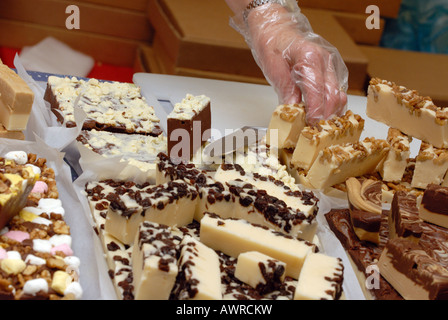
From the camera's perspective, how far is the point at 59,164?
6.13 feet

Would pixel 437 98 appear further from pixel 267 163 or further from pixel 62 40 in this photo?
pixel 62 40

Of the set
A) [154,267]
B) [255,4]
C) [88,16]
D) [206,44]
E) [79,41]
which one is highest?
[255,4]

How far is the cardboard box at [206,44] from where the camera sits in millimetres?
3256

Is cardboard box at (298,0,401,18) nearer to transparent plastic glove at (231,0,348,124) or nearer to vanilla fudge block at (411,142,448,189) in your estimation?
transparent plastic glove at (231,0,348,124)

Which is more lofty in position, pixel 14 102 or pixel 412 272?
pixel 14 102

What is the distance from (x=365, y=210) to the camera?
5.99 feet

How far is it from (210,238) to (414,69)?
9.32ft

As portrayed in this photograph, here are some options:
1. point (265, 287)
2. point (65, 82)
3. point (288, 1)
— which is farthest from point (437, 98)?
point (265, 287)

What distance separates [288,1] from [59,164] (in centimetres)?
141

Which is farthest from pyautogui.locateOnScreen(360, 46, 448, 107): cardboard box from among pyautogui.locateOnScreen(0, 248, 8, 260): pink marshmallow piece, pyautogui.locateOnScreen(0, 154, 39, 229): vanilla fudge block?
pyautogui.locateOnScreen(0, 248, 8, 260): pink marshmallow piece

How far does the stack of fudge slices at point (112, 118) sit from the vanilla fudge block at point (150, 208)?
0.94 feet

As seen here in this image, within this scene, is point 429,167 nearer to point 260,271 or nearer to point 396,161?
point 396,161

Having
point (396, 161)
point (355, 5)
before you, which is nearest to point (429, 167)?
point (396, 161)

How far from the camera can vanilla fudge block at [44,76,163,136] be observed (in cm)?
218
